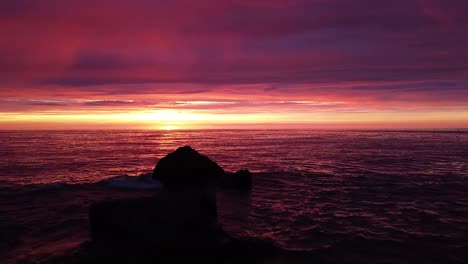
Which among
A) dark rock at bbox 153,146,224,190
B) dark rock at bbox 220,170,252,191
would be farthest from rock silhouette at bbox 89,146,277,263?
dark rock at bbox 153,146,224,190

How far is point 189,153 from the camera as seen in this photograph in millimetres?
22375

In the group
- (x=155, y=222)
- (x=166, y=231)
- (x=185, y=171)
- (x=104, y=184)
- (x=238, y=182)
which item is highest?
(x=185, y=171)

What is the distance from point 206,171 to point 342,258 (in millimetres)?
13651

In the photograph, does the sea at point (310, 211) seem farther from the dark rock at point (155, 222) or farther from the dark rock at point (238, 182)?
the dark rock at point (155, 222)

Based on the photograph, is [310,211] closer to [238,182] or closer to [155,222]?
[238,182]

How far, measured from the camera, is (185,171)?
2198cm

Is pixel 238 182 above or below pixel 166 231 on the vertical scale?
below

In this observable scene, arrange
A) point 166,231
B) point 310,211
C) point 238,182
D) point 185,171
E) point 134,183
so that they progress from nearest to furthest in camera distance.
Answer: point 166,231 < point 310,211 < point 238,182 < point 185,171 < point 134,183

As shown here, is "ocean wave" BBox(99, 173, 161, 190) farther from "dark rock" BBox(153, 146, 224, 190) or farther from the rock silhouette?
the rock silhouette

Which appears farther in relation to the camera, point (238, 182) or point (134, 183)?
point (134, 183)

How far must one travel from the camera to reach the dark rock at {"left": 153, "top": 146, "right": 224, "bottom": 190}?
71.8 ft

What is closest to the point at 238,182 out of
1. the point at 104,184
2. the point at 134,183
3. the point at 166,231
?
the point at 134,183

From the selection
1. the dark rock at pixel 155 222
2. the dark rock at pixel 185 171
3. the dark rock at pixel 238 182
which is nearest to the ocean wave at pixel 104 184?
the dark rock at pixel 185 171

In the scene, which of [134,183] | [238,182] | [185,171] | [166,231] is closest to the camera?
[166,231]
